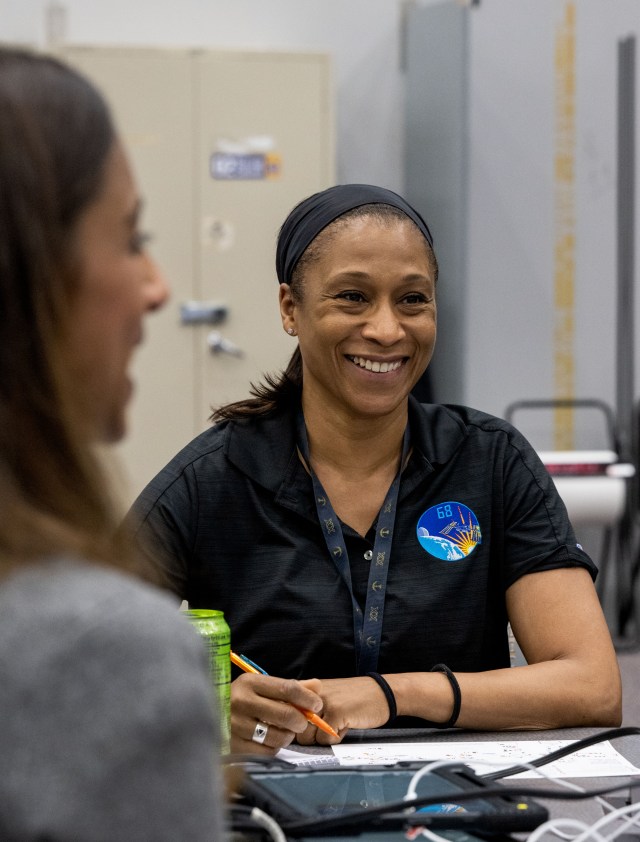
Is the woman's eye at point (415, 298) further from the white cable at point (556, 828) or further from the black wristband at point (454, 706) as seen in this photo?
the white cable at point (556, 828)

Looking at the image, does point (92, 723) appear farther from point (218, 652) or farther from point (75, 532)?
point (218, 652)

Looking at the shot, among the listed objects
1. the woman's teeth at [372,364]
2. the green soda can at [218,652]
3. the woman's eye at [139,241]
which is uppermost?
the woman's eye at [139,241]

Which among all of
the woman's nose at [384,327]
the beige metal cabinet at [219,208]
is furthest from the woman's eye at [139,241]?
the beige metal cabinet at [219,208]

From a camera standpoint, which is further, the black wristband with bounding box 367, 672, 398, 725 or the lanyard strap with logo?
the lanyard strap with logo

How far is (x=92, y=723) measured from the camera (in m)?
0.55

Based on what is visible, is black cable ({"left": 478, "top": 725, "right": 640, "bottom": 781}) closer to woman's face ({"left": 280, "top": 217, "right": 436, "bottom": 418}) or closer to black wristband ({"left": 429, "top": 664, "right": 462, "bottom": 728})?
black wristband ({"left": 429, "top": 664, "right": 462, "bottom": 728})

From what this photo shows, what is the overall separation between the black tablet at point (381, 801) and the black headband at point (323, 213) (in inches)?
34.3

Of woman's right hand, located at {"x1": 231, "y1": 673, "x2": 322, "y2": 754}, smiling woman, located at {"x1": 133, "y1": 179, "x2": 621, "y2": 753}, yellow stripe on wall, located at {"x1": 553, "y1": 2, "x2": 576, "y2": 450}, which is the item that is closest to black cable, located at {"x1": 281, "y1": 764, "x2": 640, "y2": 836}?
woman's right hand, located at {"x1": 231, "y1": 673, "x2": 322, "y2": 754}

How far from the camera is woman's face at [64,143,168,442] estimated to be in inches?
26.2

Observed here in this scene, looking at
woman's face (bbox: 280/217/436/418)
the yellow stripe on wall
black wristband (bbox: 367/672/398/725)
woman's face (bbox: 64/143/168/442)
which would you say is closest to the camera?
woman's face (bbox: 64/143/168/442)

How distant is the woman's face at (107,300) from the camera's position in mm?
666

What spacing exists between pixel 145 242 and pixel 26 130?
0.13m

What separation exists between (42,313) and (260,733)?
77 cm

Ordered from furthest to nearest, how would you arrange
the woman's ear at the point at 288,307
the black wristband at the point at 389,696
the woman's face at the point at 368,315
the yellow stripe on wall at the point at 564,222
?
the yellow stripe on wall at the point at 564,222
the woman's ear at the point at 288,307
the woman's face at the point at 368,315
the black wristband at the point at 389,696
